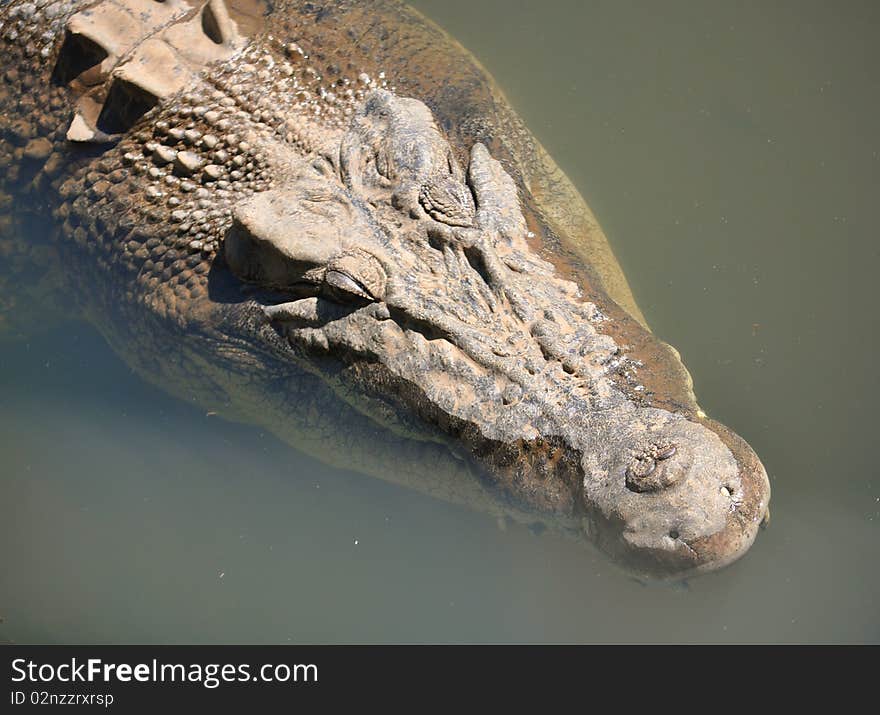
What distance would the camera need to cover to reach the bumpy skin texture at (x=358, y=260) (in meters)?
2.91

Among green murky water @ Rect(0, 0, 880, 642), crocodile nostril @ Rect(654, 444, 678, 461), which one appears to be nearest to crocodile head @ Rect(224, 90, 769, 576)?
crocodile nostril @ Rect(654, 444, 678, 461)

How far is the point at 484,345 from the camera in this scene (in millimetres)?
3049

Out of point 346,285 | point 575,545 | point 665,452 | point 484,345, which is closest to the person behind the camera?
point 665,452

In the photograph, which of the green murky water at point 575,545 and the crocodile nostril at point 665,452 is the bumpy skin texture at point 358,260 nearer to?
the crocodile nostril at point 665,452

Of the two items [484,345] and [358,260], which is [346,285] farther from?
[484,345]

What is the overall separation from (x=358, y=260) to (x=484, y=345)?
61 centimetres

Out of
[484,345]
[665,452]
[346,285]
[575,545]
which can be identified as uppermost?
[665,452]

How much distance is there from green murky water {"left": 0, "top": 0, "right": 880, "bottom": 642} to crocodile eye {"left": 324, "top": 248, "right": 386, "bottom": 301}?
Answer: 1.23m

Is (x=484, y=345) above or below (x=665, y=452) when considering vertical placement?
below

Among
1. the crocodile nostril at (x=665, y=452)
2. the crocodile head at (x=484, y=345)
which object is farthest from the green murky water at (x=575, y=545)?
the crocodile nostril at (x=665, y=452)

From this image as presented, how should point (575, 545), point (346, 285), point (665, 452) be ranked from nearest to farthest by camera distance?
point (665, 452)
point (346, 285)
point (575, 545)

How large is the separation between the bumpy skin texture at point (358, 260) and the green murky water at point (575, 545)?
491 mm

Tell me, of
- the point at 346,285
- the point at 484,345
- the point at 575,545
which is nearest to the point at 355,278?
the point at 346,285

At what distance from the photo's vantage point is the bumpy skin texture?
2914 mm
